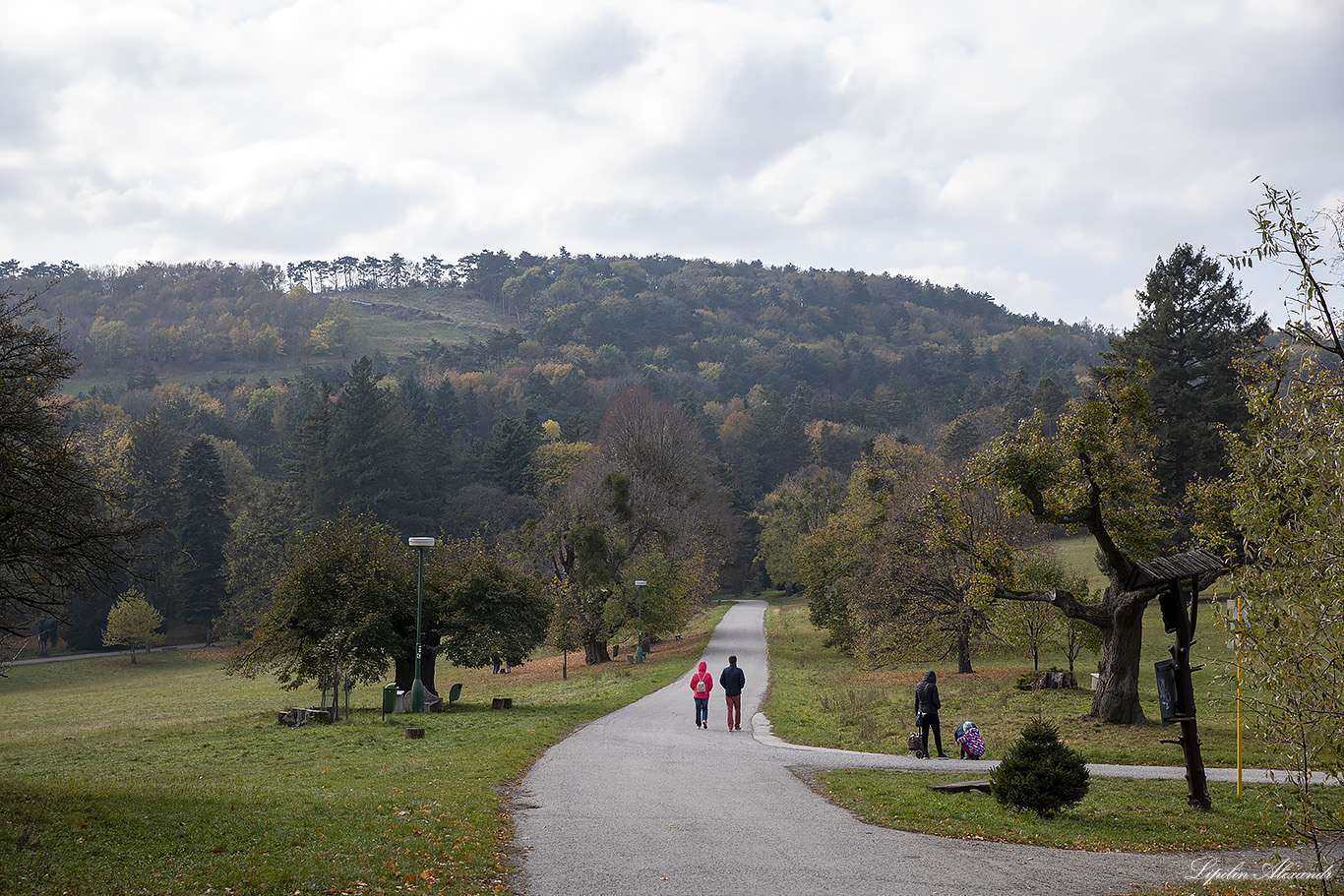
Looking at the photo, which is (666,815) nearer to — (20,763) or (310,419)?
(20,763)

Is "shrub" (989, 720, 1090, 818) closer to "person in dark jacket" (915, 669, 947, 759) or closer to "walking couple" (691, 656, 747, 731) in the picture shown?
"person in dark jacket" (915, 669, 947, 759)

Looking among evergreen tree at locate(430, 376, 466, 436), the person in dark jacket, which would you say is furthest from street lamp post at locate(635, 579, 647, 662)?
evergreen tree at locate(430, 376, 466, 436)

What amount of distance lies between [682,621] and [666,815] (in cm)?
3770

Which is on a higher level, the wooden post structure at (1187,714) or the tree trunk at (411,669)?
the wooden post structure at (1187,714)

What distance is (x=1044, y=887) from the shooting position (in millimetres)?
8734

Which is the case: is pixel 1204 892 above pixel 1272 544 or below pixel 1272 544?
below

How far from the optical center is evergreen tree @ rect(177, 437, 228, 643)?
74375 mm

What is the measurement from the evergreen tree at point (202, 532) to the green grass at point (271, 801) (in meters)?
47.4

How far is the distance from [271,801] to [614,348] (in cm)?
13070

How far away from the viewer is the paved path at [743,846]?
8789 mm

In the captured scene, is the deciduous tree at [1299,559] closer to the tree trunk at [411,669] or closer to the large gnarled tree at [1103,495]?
the large gnarled tree at [1103,495]

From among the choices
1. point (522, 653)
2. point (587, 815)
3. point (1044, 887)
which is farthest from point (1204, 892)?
point (522, 653)

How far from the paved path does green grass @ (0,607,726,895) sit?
81cm

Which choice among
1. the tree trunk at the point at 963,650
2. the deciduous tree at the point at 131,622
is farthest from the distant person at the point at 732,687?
the deciduous tree at the point at 131,622
